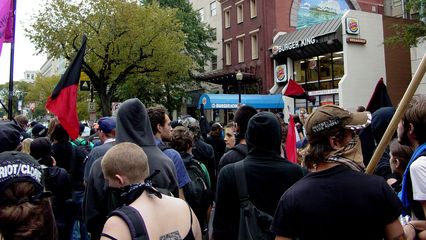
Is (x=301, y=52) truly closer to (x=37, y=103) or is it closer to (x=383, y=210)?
(x=383, y=210)

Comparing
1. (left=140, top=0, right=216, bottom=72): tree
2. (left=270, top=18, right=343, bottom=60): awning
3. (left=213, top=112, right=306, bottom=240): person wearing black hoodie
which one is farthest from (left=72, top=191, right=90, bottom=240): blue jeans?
(left=140, top=0, right=216, bottom=72): tree

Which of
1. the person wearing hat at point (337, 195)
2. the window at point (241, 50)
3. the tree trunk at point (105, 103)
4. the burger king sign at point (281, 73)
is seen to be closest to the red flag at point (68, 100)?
the person wearing hat at point (337, 195)

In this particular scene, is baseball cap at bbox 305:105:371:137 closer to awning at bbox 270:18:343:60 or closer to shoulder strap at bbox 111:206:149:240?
shoulder strap at bbox 111:206:149:240

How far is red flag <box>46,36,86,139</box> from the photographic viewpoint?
19.5ft

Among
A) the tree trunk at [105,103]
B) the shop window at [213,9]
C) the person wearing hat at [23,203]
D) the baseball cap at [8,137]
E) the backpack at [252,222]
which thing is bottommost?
the backpack at [252,222]

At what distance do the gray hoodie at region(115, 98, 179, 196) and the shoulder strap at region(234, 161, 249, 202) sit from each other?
600 millimetres

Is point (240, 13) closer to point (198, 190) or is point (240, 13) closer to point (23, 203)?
point (198, 190)

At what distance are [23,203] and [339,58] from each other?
28422mm

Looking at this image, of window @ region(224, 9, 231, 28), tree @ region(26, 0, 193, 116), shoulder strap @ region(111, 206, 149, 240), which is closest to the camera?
shoulder strap @ region(111, 206, 149, 240)

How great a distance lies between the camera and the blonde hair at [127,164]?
2605 mm

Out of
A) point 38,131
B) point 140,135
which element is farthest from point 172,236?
point 38,131

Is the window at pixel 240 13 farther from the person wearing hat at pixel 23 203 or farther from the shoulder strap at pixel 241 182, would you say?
the person wearing hat at pixel 23 203

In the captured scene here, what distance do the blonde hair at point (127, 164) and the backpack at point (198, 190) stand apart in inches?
90.1

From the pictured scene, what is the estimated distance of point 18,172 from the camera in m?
2.06
